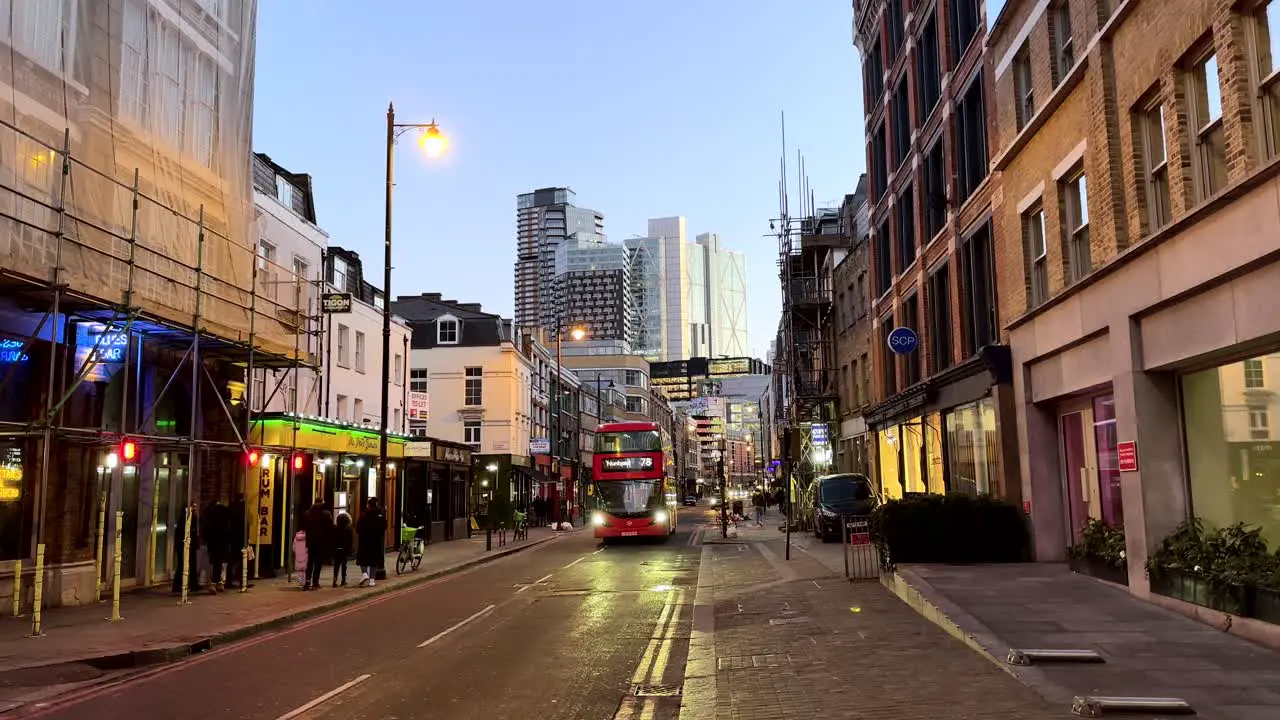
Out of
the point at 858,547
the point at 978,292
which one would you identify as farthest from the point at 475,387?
Answer: the point at 858,547

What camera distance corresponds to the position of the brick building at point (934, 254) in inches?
843

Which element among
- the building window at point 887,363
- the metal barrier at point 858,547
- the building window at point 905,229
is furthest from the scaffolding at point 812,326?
the metal barrier at point 858,547

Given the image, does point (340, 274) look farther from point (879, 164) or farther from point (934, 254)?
point (934, 254)

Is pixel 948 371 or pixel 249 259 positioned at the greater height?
pixel 249 259

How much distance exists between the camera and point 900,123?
31.4 meters

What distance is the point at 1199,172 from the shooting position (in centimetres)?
1119

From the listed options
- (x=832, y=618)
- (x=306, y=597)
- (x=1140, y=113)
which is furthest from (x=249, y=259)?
(x=1140, y=113)

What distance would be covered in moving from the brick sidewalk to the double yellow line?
0.34 metres

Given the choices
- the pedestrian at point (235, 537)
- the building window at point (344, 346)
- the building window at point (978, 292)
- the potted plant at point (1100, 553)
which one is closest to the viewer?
the potted plant at point (1100, 553)

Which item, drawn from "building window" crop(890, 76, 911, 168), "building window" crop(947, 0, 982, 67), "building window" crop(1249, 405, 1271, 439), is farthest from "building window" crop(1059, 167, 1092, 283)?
"building window" crop(890, 76, 911, 168)

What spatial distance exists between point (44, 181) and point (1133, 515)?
17.1 m

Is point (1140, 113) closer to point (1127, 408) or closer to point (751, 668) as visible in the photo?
point (1127, 408)

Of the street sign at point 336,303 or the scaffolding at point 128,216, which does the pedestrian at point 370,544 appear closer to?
the scaffolding at point 128,216

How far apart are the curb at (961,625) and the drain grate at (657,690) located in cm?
299
